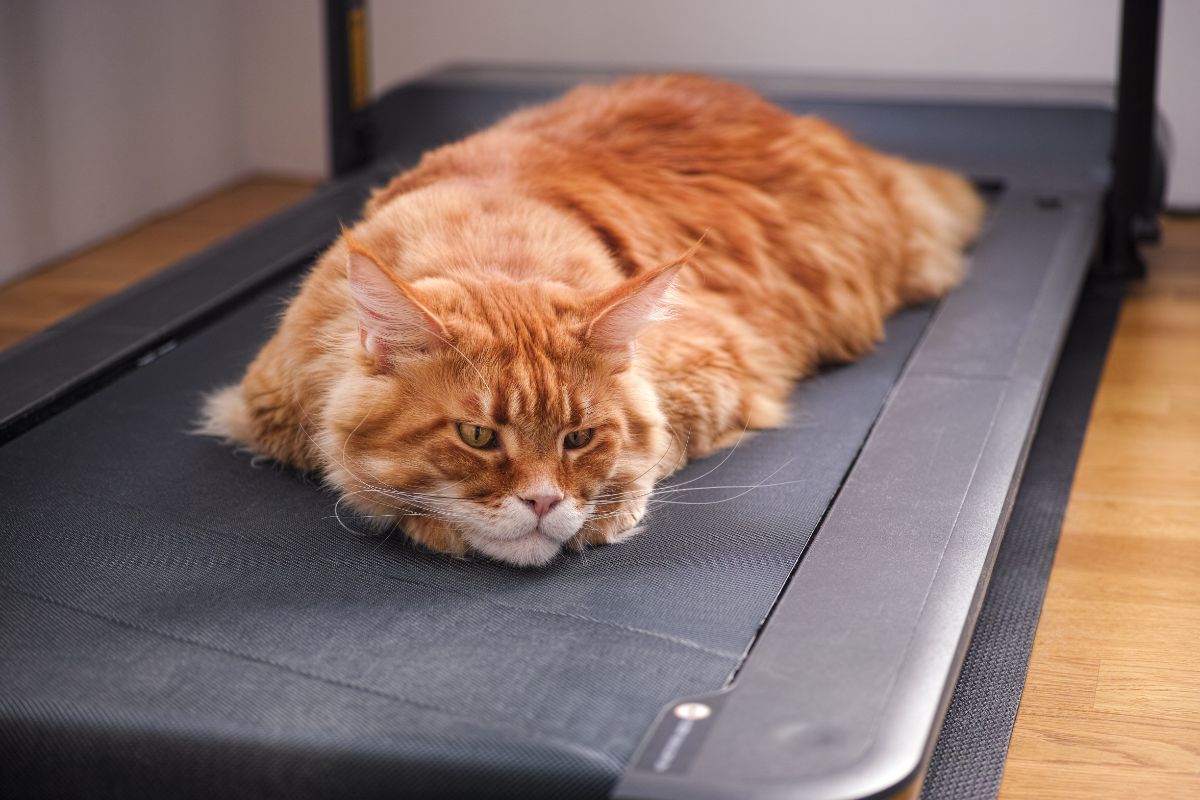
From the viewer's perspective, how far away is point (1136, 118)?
3258 millimetres

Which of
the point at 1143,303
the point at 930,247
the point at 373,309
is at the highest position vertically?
the point at 373,309

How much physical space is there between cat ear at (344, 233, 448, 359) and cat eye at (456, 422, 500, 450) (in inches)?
4.3

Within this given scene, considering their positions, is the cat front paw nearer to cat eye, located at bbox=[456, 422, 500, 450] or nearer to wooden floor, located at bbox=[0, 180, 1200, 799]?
cat eye, located at bbox=[456, 422, 500, 450]

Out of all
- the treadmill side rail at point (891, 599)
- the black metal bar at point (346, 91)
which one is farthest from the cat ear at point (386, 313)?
the black metal bar at point (346, 91)

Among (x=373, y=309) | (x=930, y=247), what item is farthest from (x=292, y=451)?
(x=930, y=247)

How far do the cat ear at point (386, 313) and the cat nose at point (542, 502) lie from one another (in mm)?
226

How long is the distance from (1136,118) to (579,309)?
6.61 ft

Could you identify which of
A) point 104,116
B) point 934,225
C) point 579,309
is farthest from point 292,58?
point 579,309

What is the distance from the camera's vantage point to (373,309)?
1.69m

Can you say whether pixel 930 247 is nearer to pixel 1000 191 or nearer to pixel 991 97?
pixel 1000 191

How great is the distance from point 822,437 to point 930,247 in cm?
83

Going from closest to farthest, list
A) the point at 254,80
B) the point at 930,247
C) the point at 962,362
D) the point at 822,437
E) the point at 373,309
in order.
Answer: the point at 373,309
the point at 822,437
the point at 962,362
the point at 930,247
the point at 254,80

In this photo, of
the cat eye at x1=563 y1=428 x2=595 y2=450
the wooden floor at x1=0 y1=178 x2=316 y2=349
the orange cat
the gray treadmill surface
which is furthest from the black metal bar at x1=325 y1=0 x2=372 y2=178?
the cat eye at x1=563 y1=428 x2=595 y2=450

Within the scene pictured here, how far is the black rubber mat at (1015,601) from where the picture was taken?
1703mm
